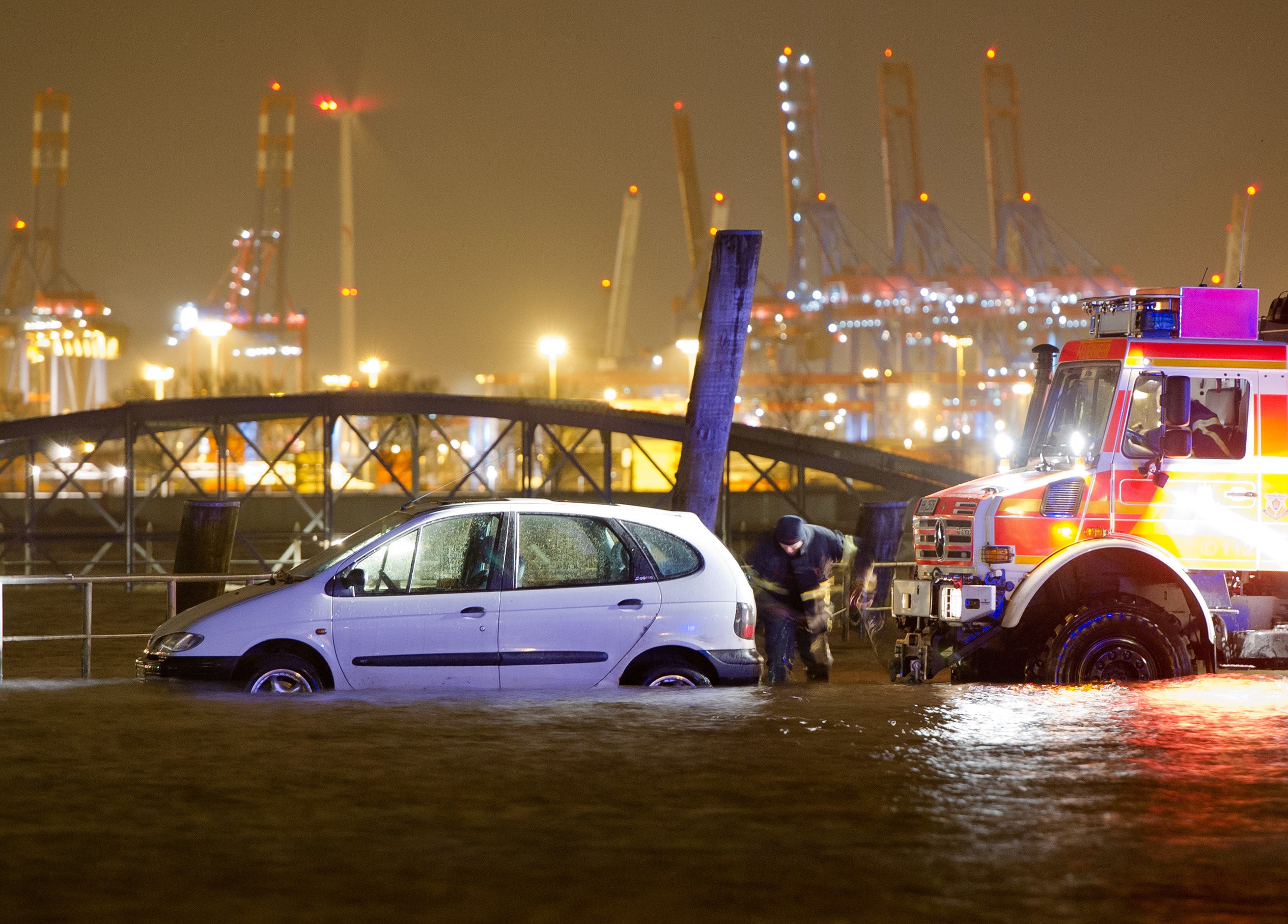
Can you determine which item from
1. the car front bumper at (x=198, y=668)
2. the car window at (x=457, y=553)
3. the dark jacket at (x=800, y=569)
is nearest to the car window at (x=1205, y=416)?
the dark jacket at (x=800, y=569)

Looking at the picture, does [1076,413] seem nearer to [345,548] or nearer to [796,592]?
[796,592]

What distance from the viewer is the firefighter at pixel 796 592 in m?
10.6

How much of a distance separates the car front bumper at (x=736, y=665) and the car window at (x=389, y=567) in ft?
6.84

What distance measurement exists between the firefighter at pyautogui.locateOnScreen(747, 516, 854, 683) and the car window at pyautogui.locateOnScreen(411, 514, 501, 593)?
100 inches

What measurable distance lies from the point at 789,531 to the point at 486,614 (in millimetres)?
2725

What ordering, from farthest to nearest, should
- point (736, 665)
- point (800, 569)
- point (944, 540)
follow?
point (800, 569)
point (944, 540)
point (736, 665)

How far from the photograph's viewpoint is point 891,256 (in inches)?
6014

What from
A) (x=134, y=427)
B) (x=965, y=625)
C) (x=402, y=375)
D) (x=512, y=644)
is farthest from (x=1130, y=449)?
(x=402, y=375)

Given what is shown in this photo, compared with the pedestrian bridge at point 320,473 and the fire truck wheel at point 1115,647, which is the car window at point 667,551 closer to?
the pedestrian bridge at point 320,473

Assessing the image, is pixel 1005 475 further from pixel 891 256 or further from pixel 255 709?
pixel 891 256

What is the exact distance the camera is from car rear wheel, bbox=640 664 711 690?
9.16 m

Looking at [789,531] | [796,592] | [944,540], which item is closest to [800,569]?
[796,592]

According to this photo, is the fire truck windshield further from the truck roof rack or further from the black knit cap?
the black knit cap

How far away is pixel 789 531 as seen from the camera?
10523 millimetres
